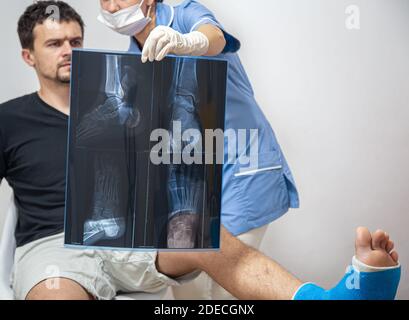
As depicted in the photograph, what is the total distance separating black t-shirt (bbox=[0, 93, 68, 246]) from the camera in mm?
1746

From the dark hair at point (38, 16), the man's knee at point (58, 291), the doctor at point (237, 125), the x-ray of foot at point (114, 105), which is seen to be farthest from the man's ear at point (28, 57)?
the man's knee at point (58, 291)

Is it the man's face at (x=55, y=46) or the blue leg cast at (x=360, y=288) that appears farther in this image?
the man's face at (x=55, y=46)

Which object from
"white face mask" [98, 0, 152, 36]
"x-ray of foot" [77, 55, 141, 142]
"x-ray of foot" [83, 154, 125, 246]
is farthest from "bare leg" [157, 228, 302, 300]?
"white face mask" [98, 0, 152, 36]

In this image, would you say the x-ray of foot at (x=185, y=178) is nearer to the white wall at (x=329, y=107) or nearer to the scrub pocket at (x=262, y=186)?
the scrub pocket at (x=262, y=186)

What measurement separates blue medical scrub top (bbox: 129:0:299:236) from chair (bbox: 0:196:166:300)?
10.9 inches

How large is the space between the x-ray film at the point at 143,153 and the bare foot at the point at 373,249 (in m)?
0.31

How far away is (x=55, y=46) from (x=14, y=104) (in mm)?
196

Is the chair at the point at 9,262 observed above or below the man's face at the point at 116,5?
below

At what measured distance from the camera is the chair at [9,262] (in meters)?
1.60

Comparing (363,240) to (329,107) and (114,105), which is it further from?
(329,107)

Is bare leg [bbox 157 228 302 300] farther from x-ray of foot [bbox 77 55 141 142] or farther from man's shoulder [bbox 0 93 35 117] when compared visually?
man's shoulder [bbox 0 93 35 117]

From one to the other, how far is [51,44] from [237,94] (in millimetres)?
541

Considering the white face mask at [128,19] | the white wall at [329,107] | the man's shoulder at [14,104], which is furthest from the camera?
the white wall at [329,107]
